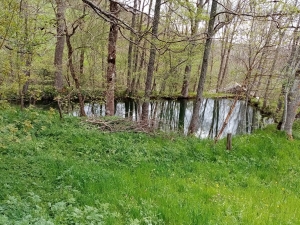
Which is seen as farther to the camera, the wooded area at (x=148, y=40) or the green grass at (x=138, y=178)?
the wooded area at (x=148, y=40)

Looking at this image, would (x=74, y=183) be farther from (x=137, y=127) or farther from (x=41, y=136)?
(x=137, y=127)

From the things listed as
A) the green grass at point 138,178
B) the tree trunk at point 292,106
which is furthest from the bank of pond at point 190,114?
the green grass at point 138,178

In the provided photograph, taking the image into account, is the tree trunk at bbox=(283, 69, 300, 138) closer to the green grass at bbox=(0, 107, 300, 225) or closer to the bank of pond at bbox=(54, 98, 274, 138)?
the green grass at bbox=(0, 107, 300, 225)

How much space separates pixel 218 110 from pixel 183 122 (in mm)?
6208

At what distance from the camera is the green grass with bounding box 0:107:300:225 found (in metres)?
3.96

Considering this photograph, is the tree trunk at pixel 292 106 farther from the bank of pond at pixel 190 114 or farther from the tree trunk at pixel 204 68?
the bank of pond at pixel 190 114

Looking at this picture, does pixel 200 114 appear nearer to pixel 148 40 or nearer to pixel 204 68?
pixel 204 68

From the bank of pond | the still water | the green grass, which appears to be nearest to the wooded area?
the green grass

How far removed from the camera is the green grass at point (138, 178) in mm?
3965

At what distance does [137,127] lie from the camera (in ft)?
30.4

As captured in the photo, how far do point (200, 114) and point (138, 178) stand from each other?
49.5ft

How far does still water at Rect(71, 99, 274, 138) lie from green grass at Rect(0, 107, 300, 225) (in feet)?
21.1

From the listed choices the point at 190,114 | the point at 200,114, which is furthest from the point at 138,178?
the point at 200,114

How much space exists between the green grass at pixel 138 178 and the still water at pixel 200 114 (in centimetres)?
643
